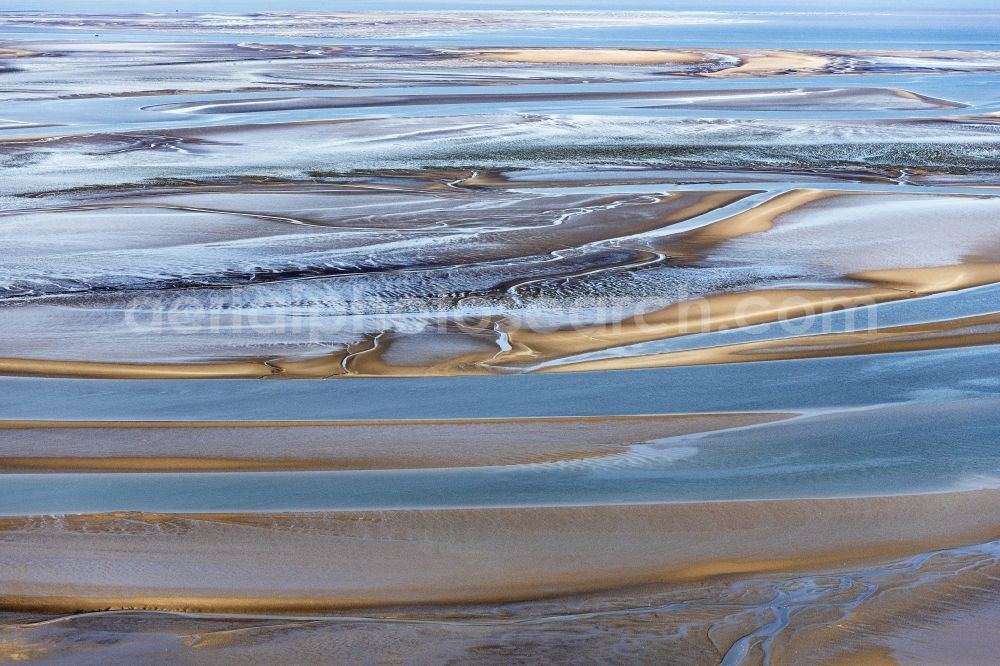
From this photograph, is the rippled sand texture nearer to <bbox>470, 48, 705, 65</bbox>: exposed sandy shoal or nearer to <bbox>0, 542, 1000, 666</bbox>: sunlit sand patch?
<bbox>0, 542, 1000, 666</bbox>: sunlit sand patch

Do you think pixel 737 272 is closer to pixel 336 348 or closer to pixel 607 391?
pixel 607 391

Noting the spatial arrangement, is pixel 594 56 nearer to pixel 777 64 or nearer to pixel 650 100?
pixel 777 64

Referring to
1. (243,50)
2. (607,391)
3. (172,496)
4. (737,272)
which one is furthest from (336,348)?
(243,50)

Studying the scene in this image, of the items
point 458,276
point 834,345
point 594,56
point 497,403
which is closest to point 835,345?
point 834,345

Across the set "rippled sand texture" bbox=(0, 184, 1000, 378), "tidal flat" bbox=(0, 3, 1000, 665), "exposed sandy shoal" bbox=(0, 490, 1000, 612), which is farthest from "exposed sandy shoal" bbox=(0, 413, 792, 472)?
"rippled sand texture" bbox=(0, 184, 1000, 378)

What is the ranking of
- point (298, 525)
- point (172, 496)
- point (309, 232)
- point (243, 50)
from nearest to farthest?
point (298, 525) < point (172, 496) < point (309, 232) < point (243, 50)

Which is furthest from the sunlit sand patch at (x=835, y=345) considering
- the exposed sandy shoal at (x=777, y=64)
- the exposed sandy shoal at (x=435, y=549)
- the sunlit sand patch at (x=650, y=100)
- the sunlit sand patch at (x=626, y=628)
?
the exposed sandy shoal at (x=777, y=64)
